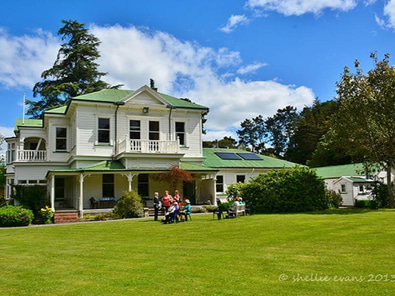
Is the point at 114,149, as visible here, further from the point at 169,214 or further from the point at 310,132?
the point at 310,132

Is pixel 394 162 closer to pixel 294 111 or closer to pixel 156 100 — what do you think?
pixel 156 100

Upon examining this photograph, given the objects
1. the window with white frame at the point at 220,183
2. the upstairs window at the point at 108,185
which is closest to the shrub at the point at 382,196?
the window with white frame at the point at 220,183

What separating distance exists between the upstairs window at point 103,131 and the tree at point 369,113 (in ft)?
51.4

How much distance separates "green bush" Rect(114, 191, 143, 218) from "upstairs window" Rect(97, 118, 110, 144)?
5739 mm

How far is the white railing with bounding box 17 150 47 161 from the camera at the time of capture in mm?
27906

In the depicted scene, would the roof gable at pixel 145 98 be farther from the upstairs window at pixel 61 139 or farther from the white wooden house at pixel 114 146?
the upstairs window at pixel 61 139

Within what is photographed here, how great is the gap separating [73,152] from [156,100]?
7106mm

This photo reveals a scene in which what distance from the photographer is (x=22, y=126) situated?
30.0m

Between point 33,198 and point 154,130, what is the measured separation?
9.58 m

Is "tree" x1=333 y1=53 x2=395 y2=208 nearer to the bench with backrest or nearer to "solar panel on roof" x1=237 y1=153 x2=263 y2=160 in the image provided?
the bench with backrest

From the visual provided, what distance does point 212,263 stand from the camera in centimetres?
816

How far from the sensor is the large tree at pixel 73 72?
48281mm

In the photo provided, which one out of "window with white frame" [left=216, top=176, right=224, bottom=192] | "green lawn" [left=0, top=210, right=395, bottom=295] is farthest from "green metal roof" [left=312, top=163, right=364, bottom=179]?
"green lawn" [left=0, top=210, right=395, bottom=295]

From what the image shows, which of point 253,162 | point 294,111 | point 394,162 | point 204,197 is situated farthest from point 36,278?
point 294,111
